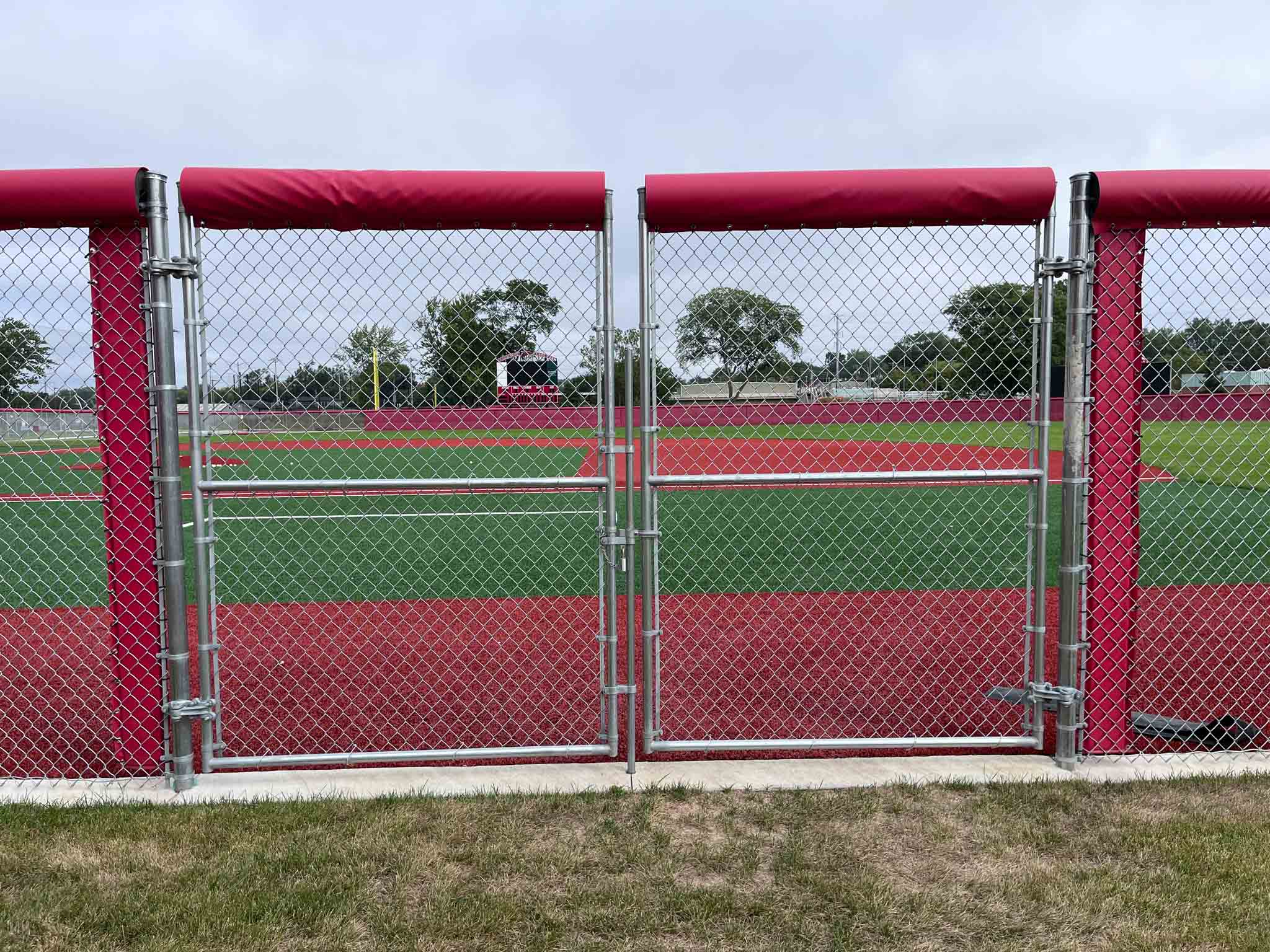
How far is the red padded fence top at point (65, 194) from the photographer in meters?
3.59

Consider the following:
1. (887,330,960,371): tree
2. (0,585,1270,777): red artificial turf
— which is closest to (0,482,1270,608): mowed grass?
(0,585,1270,777): red artificial turf

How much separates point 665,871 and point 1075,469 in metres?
2.49

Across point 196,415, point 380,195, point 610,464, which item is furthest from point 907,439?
point 196,415

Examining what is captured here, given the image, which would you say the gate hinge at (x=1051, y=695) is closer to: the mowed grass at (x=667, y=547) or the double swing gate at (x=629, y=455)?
the double swing gate at (x=629, y=455)

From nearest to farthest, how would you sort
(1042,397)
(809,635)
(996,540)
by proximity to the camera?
(1042,397), (809,635), (996,540)

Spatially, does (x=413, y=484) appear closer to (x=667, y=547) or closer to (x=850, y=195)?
(x=850, y=195)

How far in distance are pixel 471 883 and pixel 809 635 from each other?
13.0 ft

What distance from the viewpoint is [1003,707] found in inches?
202

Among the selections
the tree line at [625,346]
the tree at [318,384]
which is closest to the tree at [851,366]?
the tree line at [625,346]

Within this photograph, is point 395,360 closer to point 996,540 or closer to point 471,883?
point 471,883

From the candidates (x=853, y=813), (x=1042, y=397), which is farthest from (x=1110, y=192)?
(x=853, y=813)

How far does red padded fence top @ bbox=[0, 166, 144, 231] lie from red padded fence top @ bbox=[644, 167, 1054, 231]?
219 centimetres

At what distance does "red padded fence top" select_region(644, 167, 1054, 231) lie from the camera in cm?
Answer: 378

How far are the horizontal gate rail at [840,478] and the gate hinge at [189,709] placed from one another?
2.22 meters
